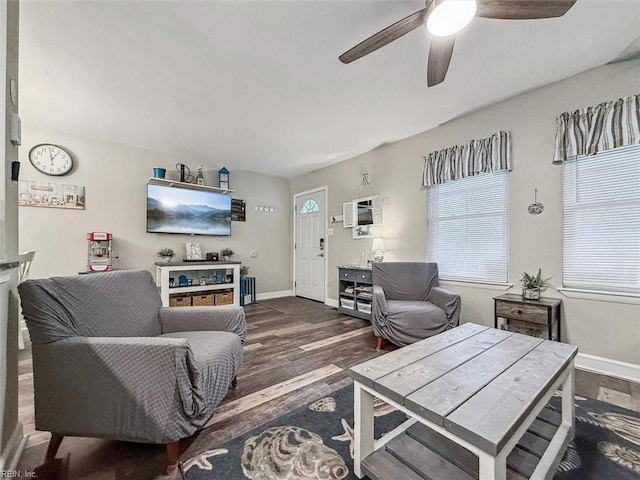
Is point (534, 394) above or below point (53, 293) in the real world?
below

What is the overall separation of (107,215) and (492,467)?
15.5 ft

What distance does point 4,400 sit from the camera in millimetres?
1173

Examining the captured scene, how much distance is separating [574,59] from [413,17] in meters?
1.69

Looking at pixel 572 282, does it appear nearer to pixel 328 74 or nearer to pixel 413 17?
pixel 413 17

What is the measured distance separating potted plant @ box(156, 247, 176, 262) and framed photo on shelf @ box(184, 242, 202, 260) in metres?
0.24

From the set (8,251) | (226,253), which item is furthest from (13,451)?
(226,253)

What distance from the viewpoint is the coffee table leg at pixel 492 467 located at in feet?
2.63

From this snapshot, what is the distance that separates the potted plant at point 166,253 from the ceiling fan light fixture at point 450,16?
13.9 ft

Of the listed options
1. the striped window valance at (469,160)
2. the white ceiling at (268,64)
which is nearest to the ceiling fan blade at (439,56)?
the white ceiling at (268,64)

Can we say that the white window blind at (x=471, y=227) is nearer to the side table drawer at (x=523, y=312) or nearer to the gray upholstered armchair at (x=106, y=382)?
the side table drawer at (x=523, y=312)

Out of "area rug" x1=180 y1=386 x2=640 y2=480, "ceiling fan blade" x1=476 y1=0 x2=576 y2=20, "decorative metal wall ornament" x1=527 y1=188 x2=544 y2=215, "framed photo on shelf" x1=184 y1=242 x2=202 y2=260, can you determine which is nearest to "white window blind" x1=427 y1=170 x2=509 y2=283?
"decorative metal wall ornament" x1=527 y1=188 x2=544 y2=215

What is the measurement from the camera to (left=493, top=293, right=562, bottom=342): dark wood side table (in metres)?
2.20

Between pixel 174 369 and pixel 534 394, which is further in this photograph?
pixel 174 369

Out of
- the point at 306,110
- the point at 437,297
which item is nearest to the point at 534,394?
the point at 437,297
